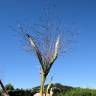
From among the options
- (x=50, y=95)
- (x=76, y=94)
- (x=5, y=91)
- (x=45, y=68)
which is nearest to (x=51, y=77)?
(x=50, y=95)

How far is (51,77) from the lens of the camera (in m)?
4.54

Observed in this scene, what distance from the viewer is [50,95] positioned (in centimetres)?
446

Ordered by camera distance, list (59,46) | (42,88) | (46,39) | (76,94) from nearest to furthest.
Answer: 1. (42,88)
2. (59,46)
3. (46,39)
4. (76,94)

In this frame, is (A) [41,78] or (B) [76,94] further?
(B) [76,94]

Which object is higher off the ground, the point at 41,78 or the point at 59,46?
the point at 59,46

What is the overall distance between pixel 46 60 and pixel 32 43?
25 cm

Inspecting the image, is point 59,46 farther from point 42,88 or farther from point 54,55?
point 42,88

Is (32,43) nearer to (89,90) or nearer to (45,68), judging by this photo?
(45,68)

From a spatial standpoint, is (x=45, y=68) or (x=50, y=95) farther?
(x=50, y=95)

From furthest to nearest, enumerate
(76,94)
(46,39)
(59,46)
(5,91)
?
(76,94)
(46,39)
(59,46)
(5,91)

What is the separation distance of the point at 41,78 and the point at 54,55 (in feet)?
1.00

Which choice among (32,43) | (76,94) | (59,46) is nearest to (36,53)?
(32,43)

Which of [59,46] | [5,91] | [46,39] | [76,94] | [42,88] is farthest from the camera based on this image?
[76,94]

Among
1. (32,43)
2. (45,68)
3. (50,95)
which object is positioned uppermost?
(32,43)
